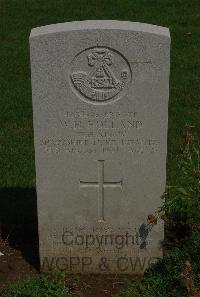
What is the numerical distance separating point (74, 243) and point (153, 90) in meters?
1.38

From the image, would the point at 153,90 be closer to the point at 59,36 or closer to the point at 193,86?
the point at 59,36

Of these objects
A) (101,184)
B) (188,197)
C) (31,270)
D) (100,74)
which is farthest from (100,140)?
(31,270)

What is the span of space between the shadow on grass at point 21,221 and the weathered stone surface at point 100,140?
1.18ft

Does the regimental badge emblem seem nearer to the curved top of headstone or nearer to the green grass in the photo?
the curved top of headstone

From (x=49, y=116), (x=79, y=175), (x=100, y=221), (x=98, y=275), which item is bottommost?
(x=98, y=275)

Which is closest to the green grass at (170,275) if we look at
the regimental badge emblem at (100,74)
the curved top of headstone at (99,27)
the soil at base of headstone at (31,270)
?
the soil at base of headstone at (31,270)

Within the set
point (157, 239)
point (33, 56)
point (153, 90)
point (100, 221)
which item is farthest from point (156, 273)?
point (33, 56)

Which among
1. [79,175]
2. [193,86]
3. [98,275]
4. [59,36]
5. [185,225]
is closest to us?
[59,36]

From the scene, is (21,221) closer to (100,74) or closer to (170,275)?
(170,275)

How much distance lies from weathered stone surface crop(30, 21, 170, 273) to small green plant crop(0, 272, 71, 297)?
1.02ft

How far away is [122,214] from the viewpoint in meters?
5.00

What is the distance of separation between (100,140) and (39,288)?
3.78 ft

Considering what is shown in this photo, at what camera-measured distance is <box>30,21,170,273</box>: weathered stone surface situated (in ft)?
14.7

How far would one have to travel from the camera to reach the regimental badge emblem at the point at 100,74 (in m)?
4.50
